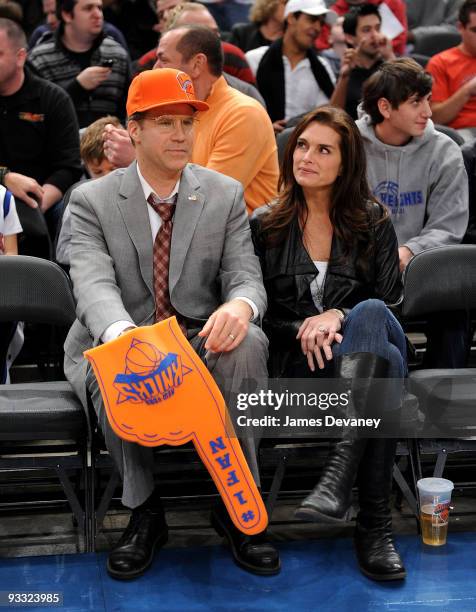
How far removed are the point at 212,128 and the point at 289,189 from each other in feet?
2.67

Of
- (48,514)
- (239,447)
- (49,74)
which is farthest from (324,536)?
(49,74)

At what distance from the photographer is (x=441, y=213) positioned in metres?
4.53

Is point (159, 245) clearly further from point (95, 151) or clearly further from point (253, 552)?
point (95, 151)

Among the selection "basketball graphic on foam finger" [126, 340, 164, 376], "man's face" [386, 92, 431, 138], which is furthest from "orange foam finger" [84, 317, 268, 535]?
"man's face" [386, 92, 431, 138]

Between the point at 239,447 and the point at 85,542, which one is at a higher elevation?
the point at 239,447

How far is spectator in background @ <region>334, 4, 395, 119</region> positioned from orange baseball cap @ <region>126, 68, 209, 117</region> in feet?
8.41

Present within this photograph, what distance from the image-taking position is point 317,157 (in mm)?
3654

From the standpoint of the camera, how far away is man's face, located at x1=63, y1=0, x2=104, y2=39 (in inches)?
230

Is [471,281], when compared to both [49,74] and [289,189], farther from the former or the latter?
[49,74]

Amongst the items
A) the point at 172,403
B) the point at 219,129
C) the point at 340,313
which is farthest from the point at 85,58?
the point at 172,403

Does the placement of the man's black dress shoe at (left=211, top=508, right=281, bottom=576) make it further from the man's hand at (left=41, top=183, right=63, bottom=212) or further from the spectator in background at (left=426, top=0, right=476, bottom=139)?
the spectator in background at (left=426, top=0, right=476, bottom=139)

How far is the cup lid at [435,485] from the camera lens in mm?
3355

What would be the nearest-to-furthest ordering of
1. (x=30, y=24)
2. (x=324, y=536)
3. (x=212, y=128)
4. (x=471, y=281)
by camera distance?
(x=324, y=536) → (x=471, y=281) → (x=212, y=128) → (x=30, y=24)

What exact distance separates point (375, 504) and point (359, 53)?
133 inches
